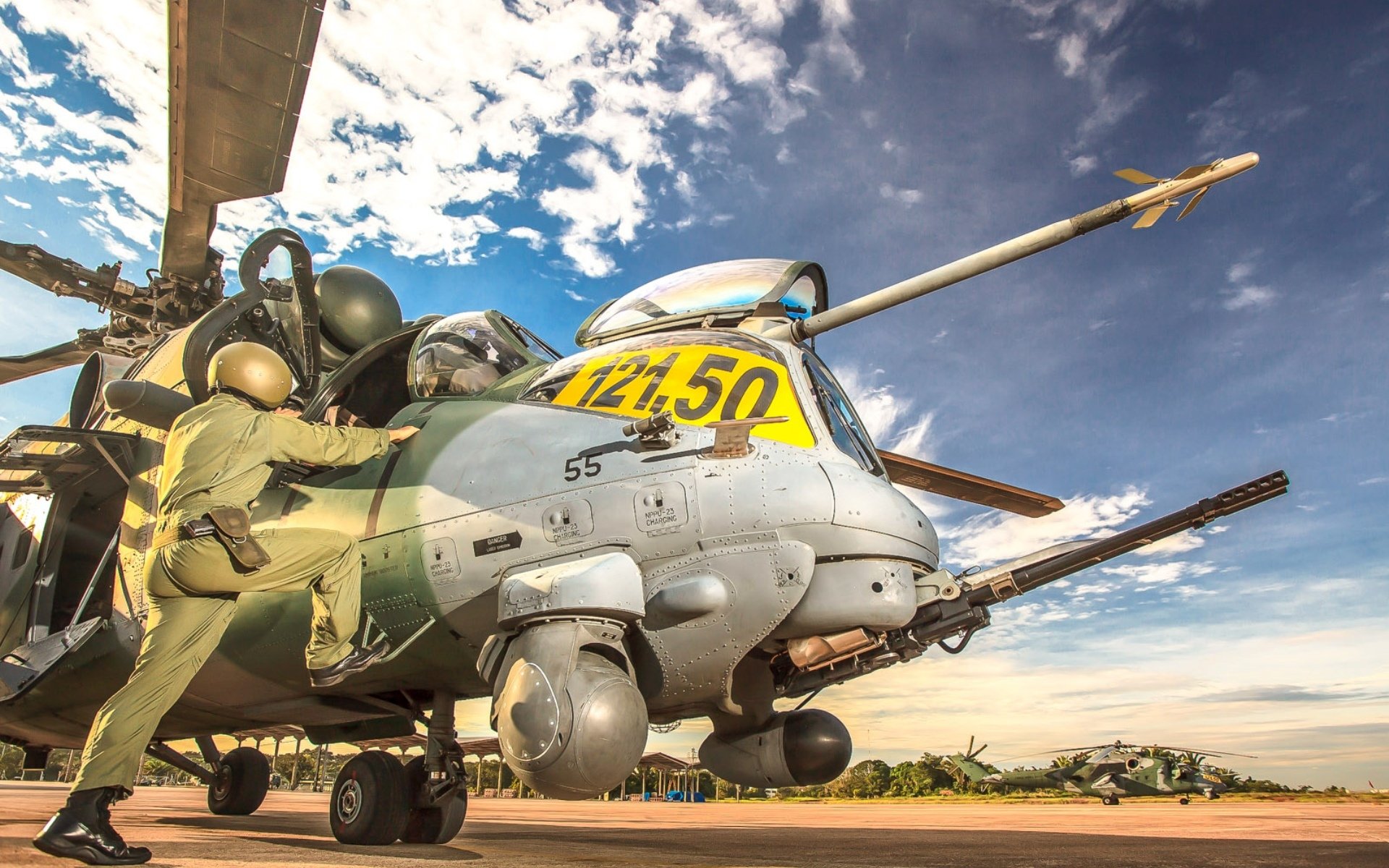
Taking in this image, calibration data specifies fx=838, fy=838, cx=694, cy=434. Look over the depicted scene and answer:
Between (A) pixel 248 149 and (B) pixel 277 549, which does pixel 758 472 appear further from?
(A) pixel 248 149

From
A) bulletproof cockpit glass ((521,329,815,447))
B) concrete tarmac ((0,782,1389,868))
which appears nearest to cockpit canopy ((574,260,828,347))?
bulletproof cockpit glass ((521,329,815,447))

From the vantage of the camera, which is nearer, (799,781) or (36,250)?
(799,781)

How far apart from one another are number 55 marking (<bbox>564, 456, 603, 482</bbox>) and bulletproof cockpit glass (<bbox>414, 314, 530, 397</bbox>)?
4.66 ft

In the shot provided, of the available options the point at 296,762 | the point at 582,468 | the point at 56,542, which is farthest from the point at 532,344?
the point at 296,762

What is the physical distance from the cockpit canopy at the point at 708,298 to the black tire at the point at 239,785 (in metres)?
7.34

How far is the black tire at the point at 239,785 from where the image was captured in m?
9.66

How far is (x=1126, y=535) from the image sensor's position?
706 centimetres

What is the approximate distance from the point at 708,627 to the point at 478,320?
9.97 ft

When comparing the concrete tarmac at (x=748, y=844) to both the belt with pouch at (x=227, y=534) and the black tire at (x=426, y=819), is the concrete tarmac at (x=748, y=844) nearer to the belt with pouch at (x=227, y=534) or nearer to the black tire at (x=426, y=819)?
the black tire at (x=426, y=819)

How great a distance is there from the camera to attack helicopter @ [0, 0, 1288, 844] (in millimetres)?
4066

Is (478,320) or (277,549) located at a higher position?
(478,320)

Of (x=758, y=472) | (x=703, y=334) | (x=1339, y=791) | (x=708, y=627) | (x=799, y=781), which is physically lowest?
(x=1339, y=791)

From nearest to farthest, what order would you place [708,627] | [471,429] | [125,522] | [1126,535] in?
[708,627] → [471,429] → [125,522] → [1126,535]

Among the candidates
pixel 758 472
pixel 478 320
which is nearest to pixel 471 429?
pixel 478 320
